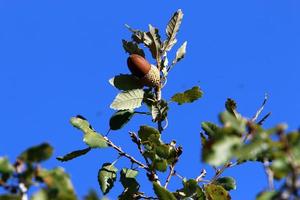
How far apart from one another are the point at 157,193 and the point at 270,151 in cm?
→ 152

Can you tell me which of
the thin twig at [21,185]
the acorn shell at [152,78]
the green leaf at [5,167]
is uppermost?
the acorn shell at [152,78]

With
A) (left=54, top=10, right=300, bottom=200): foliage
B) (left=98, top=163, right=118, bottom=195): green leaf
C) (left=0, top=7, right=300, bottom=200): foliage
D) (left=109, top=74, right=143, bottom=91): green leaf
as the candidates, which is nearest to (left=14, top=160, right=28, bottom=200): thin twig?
(left=0, top=7, right=300, bottom=200): foliage

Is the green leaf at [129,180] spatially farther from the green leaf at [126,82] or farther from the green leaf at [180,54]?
the green leaf at [180,54]

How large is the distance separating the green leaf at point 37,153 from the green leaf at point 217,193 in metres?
1.68

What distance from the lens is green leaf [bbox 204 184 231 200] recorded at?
10.6 feet

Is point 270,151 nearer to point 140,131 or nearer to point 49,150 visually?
point 49,150

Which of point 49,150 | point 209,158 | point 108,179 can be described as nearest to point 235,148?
point 209,158

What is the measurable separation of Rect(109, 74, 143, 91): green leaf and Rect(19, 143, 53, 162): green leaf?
2.22 meters

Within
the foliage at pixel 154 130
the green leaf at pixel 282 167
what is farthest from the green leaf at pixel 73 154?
the green leaf at pixel 282 167

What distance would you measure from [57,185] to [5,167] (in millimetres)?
176

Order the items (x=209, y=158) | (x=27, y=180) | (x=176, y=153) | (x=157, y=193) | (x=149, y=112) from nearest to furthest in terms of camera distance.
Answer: (x=209, y=158)
(x=27, y=180)
(x=157, y=193)
(x=176, y=153)
(x=149, y=112)

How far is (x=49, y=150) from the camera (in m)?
1.68

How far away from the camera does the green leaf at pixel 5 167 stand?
1.73 m

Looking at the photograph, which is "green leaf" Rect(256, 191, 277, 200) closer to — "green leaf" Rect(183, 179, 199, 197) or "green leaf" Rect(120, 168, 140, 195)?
"green leaf" Rect(183, 179, 199, 197)
